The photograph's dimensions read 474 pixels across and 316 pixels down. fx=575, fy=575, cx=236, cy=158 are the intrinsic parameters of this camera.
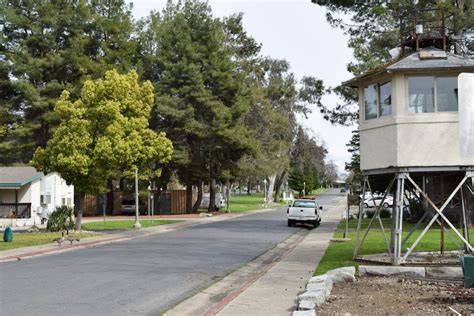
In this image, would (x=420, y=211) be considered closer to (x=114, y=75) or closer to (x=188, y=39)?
(x=114, y=75)

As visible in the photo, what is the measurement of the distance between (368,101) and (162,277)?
7231 mm

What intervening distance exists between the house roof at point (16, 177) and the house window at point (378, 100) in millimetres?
25976

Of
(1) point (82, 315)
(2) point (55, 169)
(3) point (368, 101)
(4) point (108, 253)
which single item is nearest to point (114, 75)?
(2) point (55, 169)

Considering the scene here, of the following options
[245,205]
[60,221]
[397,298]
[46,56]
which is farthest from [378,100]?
[245,205]

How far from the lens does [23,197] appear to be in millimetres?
37000

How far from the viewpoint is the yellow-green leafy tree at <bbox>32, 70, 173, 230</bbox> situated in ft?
89.2

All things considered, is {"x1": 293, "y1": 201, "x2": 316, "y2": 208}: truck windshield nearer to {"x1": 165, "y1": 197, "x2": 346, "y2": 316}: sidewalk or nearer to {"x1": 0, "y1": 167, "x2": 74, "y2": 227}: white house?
{"x1": 0, "y1": 167, "x2": 74, "y2": 227}: white house

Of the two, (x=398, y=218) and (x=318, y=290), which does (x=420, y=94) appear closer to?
(x=398, y=218)

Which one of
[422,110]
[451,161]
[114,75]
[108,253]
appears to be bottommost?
[108,253]

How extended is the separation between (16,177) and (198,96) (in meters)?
16.9

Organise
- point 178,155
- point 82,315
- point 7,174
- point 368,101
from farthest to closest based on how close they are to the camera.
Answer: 1. point 178,155
2. point 7,174
3. point 368,101
4. point 82,315

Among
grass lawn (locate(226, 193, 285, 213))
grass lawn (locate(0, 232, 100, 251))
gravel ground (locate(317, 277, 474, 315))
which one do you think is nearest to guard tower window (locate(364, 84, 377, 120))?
gravel ground (locate(317, 277, 474, 315))

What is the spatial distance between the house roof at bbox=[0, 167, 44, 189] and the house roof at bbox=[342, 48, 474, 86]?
26.5 meters

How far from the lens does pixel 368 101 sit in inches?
618
